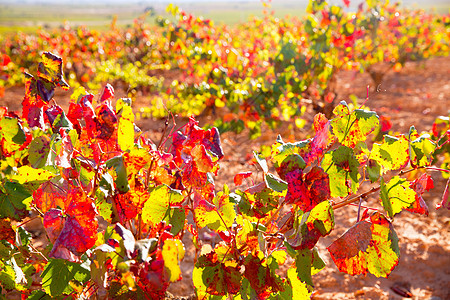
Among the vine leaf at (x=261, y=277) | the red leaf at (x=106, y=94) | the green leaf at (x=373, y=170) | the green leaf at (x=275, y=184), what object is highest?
the red leaf at (x=106, y=94)

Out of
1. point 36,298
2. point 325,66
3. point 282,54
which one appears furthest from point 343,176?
point 325,66

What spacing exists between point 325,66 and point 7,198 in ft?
11.2

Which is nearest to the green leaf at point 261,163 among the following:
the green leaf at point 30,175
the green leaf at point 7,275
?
the green leaf at point 30,175

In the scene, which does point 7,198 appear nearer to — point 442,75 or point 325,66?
point 325,66

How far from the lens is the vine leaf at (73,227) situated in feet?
3.07

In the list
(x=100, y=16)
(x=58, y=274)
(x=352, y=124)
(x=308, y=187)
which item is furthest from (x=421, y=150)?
(x=100, y=16)

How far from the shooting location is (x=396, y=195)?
3.31 feet

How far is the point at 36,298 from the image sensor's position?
1.17 meters

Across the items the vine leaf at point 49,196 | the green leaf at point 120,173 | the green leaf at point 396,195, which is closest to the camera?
the green leaf at point 120,173

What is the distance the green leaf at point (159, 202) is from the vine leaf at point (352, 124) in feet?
1.49

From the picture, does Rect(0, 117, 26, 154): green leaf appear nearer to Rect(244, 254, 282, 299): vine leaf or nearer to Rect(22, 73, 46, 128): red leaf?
Rect(22, 73, 46, 128): red leaf

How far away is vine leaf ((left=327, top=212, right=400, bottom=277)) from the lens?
37.0 inches

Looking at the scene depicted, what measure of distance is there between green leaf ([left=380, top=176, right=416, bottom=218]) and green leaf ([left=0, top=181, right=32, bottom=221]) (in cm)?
94

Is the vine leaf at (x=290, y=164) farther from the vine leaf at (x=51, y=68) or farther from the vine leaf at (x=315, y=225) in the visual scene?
the vine leaf at (x=51, y=68)
